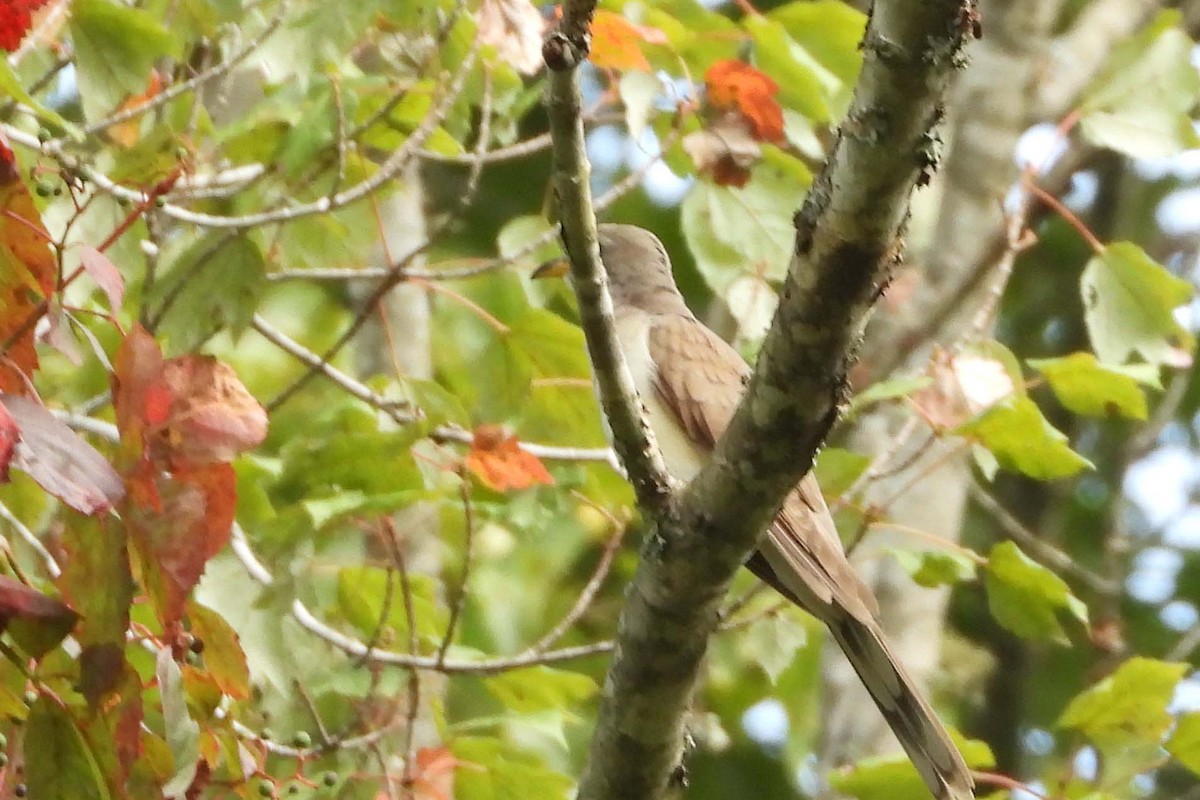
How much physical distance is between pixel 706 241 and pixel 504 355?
640 millimetres

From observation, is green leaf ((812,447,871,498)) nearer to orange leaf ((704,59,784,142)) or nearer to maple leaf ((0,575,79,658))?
orange leaf ((704,59,784,142))

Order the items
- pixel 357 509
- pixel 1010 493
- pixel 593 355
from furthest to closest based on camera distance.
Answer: pixel 1010 493, pixel 357 509, pixel 593 355

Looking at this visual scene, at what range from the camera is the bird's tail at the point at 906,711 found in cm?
377

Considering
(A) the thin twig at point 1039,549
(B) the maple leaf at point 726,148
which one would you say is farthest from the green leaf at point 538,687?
(A) the thin twig at point 1039,549

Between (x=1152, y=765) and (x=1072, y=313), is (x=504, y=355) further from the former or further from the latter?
(x=1072, y=313)

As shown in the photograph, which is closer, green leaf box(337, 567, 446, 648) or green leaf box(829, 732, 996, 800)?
green leaf box(829, 732, 996, 800)

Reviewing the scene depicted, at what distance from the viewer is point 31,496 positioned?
12.6 feet

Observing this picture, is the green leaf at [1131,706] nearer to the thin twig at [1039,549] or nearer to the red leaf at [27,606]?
the red leaf at [27,606]

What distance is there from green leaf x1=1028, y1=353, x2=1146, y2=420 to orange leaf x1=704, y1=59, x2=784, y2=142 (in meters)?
0.89

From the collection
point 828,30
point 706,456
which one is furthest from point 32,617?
point 828,30

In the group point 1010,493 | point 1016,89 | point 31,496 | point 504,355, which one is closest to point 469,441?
point 504,355

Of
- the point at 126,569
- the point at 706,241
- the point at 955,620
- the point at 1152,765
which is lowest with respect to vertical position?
the point at 126,569

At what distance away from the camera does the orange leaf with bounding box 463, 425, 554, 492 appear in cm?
364

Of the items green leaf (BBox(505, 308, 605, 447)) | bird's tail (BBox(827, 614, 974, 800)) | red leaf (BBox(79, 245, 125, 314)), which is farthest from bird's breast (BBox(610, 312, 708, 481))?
red leaf (BBox(79, 245, 125, 314))
